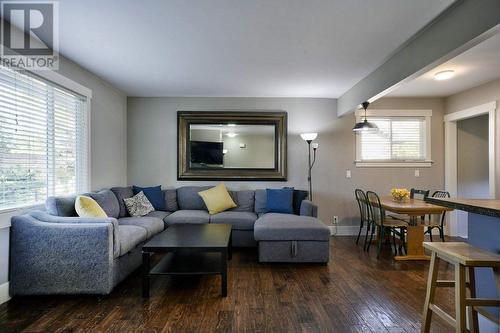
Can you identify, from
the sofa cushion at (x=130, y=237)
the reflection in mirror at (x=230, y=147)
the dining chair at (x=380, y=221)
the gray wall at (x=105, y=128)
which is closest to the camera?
the sofa cushion at (x=130, y=237)

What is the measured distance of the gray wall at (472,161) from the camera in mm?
4801

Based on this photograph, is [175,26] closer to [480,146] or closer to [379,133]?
[379,133]

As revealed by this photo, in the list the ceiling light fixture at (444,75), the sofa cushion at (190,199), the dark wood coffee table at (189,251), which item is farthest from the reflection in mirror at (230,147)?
the ceiling light fixture at (444,75)

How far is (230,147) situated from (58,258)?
9.95 ft

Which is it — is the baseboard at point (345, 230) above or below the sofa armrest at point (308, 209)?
below

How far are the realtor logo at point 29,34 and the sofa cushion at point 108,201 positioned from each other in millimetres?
1556

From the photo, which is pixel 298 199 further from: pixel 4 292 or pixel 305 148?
pixel 4 292

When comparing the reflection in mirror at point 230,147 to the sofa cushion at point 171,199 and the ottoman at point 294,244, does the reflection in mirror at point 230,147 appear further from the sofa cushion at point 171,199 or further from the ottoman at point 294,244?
the ottoman at point 294,244

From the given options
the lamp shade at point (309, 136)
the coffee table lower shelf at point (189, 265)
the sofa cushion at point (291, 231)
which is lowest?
the coffee table lower shelf at point (189, 265)

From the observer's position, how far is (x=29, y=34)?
2.65m

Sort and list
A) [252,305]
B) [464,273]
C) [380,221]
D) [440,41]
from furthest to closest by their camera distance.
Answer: [380,221], [252,305], [440,41], [464,273]

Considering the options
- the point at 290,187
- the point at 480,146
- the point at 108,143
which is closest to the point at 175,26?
the point at 108,143

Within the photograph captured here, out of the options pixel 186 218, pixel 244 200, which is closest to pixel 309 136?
pixel 244 200

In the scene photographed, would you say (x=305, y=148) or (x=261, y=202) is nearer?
(x=261, y=202)
